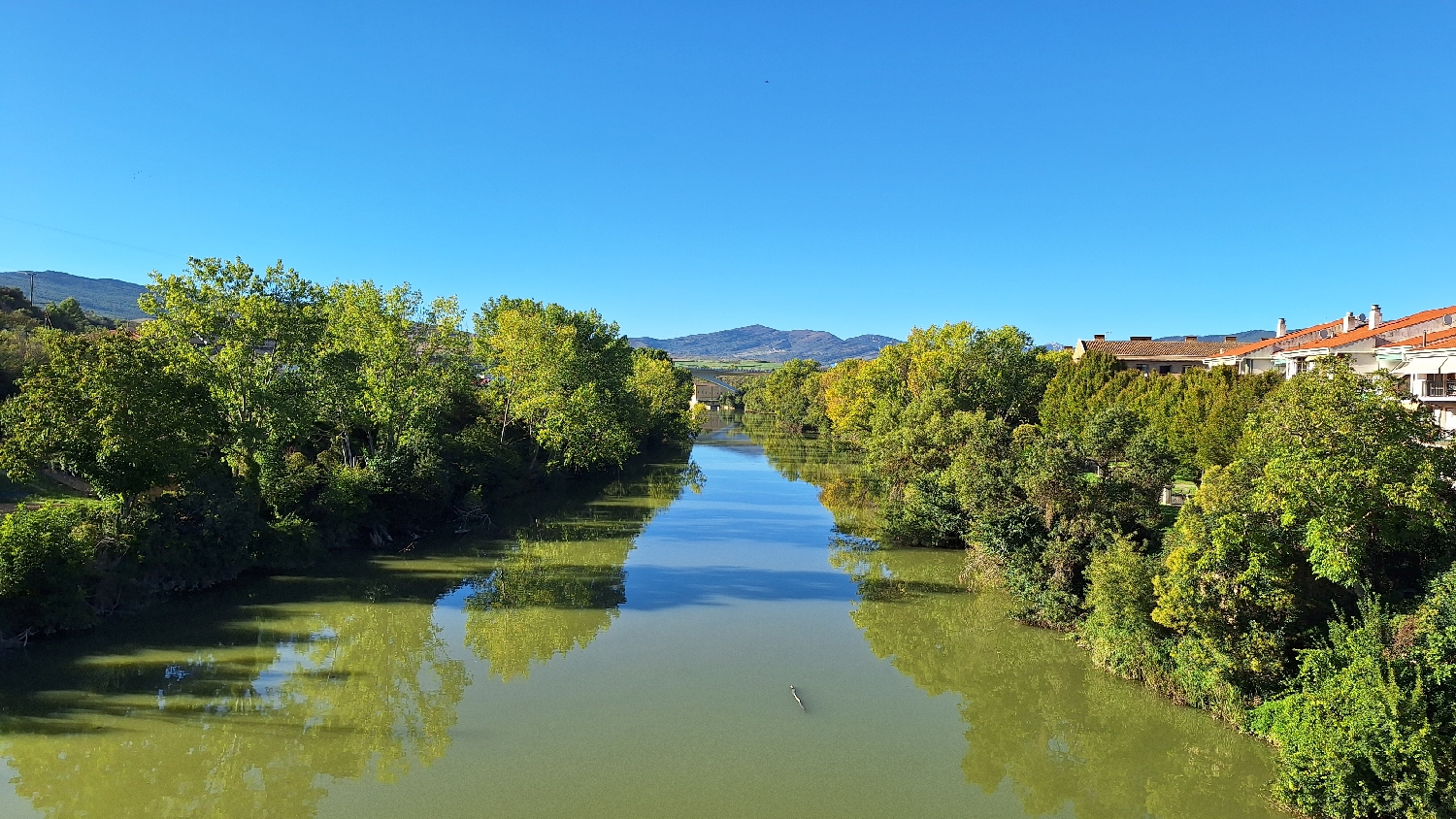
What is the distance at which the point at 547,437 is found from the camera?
44.5 meters

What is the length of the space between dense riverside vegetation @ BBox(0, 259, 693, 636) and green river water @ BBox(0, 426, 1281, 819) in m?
1.71

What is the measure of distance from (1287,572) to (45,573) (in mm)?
25777

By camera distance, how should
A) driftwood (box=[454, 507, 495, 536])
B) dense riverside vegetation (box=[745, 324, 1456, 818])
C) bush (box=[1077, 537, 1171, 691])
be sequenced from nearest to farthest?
dense riverside vegetation (box=[745, 324, 1456, 818]), bush (box=[1077, 537, 1171, 691]), driftwood (box=[454, 507, 495, 536])

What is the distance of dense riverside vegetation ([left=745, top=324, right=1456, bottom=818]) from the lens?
1267 centimetres

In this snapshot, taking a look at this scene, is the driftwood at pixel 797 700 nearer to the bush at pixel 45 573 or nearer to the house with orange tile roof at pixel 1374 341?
the bush at pixel 45 573

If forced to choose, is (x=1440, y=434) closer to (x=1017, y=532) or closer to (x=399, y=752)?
(x=1017, y=532)

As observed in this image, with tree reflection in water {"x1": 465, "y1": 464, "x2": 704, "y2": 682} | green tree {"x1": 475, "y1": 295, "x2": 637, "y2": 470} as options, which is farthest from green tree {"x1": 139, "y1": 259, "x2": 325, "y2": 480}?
green tree {"x1": 475, "y1": 295, "x2": 637, "y2": 470}

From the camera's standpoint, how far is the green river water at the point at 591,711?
14039 mm

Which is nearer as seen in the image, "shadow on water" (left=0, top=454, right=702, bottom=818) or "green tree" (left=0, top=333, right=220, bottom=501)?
"shadow on water" (left=0, top=454, right=702, bottom=818)

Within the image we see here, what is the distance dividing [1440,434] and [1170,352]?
56976 mm

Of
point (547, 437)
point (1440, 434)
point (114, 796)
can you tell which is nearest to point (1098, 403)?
point (1440, 434)

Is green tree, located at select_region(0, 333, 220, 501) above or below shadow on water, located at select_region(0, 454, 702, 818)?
above

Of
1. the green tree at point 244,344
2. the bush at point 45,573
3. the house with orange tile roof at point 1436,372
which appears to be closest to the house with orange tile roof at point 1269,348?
the house with orange tile roof at point 1436,372

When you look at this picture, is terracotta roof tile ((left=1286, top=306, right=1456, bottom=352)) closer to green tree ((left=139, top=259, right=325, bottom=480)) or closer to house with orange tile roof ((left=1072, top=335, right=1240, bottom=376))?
house with orange tile roof ((left=1072, top=335, right=1240, bottom=376))
